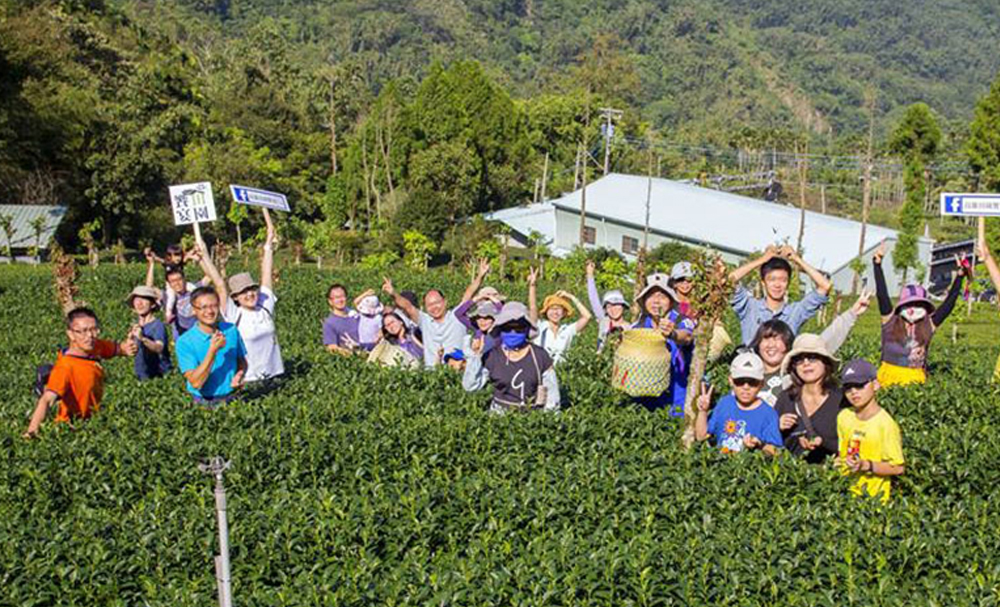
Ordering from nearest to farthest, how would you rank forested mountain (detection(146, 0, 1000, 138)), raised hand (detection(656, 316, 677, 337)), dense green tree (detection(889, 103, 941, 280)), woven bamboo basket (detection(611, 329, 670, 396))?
woven bamboo basket (detection(611, 329, 670, 396)) < raised hand (detection(656, 316, 677, 337)) < dense green tree (detection(889, 103, 941, 280)) < forested mountain (detection(146, 0, 1000, 138))

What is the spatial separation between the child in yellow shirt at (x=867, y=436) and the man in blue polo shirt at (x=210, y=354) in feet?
15.8

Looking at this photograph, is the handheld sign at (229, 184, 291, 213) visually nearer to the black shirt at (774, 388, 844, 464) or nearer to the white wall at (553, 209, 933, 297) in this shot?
the black shirt at (774, 388, 844, 464)

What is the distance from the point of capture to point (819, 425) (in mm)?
6988

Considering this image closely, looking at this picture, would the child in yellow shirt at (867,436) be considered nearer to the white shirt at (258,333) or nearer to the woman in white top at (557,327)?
the woman in white top at (557,327)

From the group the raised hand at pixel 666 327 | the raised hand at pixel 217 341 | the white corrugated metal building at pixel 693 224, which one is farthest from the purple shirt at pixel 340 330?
the white corrugated metal building at pixel 693 224

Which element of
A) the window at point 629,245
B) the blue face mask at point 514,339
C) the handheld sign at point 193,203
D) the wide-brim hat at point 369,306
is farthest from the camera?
the window at point 629,245

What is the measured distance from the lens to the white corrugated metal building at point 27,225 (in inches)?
1391

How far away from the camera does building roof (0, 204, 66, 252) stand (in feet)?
117

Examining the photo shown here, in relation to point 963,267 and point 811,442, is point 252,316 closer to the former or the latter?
point 811,442

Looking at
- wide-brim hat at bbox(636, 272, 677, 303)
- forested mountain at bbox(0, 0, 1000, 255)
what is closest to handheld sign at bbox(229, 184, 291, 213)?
wide-brim hat at bbox(636, 272, 677, 303)

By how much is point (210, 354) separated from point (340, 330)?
4.11m

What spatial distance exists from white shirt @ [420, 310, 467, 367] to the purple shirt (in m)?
1.63

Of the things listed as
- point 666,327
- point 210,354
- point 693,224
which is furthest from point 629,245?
point 210,354

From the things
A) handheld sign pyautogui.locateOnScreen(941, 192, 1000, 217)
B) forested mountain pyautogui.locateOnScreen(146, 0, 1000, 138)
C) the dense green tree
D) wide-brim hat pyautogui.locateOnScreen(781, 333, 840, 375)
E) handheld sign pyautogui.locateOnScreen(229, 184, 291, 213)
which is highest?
forested mountain pyautogui.locateOnScreen(146, 0, 1000, 138)
